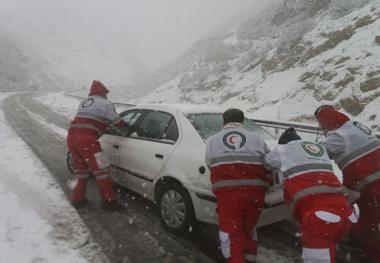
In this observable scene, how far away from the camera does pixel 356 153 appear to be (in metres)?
3.69

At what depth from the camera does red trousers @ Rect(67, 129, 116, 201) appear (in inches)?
209

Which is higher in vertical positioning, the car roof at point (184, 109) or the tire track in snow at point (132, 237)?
the car roof at point (184, 109)

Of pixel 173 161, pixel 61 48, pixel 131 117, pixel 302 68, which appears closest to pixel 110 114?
pixel 131 117

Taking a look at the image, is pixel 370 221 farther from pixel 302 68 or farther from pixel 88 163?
pixel 302 68

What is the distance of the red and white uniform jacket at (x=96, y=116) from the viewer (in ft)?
18.0

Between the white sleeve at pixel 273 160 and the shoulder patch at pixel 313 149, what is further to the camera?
the white sleeve at pixel 273 160

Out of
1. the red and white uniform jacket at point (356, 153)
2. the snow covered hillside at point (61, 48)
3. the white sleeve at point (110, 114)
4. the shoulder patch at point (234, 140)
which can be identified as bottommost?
the red and white uniform jacket at point (356, 153)

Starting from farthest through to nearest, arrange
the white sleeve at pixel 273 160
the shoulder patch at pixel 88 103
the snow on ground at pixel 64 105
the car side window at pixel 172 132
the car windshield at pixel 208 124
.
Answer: the snow on ground at pixel 64 105, the shoulder patch at pixel 88 103, the car side window at pixel 172 132, the car windshield at pixel 208 124, the white sleeve at pixel 273 160

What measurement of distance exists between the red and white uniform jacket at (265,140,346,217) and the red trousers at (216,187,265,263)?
368 millimetres

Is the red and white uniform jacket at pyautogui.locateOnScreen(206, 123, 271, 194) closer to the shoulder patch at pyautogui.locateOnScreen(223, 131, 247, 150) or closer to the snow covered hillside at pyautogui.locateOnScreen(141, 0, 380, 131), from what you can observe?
the shoulder patch at pyautogui.locateOnScreen(223, 131, 247, 150)

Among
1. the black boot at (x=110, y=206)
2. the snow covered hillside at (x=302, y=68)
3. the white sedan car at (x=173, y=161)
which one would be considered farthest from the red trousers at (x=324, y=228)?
the snow covered hillside at (x=302, y=68)

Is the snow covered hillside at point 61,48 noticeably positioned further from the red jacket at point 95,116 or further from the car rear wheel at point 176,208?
the car rear wheel at point 176,208

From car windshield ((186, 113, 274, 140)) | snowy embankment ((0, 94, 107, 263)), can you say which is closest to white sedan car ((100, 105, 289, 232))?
car windshield ((186, 113, 274, 140))

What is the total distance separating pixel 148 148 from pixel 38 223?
173 centimetres
